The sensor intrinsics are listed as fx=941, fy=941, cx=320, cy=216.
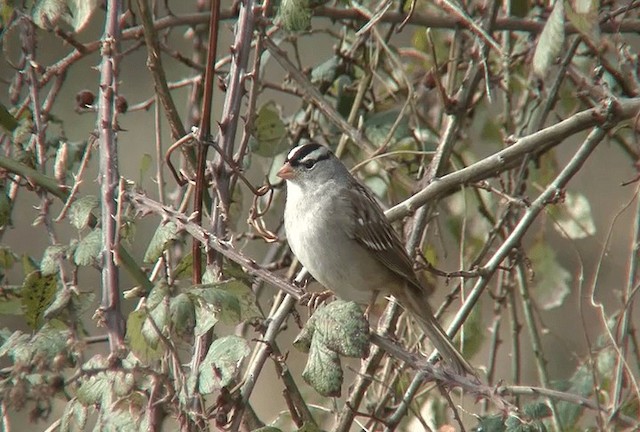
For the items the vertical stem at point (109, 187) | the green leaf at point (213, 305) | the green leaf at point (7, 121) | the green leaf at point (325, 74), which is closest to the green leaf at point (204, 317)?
the green leaf at point (213, 305)

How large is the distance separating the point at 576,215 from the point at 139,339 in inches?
79.0

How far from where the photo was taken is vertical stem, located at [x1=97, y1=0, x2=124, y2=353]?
1701mm

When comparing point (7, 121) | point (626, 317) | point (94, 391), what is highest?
point (7, 121)

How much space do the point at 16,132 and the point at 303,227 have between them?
883 millimetres

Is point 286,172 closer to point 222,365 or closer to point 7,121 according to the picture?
point 7,121

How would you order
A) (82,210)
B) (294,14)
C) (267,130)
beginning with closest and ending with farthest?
(82,210), (294,14), (267,130)

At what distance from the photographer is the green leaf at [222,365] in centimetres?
169

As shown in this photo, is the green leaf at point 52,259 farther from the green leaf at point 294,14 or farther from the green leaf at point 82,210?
the green leaf at point 294,14

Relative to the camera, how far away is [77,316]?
5.97 ft

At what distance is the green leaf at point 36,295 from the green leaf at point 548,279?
172 centimetres

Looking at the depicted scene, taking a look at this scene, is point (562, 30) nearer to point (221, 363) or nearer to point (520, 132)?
point (221, 363)

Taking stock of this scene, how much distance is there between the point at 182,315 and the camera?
1656 mm

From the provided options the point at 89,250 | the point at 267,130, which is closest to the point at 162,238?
the point at 89,250

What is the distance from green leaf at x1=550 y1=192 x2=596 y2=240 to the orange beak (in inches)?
36.9
